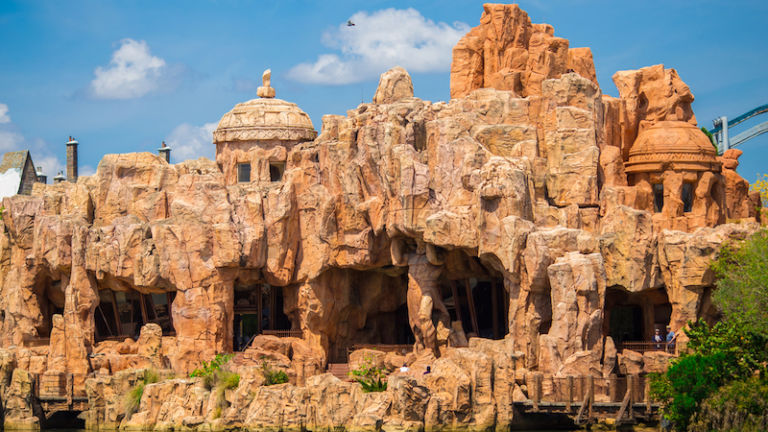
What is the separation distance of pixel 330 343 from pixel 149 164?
11.0m

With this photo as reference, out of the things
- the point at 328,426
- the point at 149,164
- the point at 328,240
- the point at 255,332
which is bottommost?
the point at 328,426

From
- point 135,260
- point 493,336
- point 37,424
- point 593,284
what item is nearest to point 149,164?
point 135,260

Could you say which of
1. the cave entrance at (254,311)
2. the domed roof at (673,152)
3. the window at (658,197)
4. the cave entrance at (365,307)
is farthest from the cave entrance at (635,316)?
the cave entrance at (254,311)

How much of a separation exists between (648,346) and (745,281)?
26.3 ft

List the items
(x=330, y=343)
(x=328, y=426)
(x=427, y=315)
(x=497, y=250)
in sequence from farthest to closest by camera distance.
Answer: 1. (x=330, y=343)
2. (x=427, y=315)
3. (x=497, y=250)
4. (x=328, y=426)

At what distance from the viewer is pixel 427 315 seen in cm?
5091

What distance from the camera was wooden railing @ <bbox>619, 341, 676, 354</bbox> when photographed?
46.7 m

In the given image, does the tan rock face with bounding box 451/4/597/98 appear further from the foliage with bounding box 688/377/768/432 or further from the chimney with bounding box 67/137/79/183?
the chimney with bounding box 67/137/79/183

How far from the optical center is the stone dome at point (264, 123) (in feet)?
187

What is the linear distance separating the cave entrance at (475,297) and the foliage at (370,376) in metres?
5.13

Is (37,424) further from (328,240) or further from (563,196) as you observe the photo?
(563,196)

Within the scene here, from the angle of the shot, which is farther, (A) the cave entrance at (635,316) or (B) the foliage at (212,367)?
(A) the cave entrance at (635,316)

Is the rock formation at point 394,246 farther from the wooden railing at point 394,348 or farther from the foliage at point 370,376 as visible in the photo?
the wooden railing at point 394,348

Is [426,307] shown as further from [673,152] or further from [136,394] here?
[136,394]
